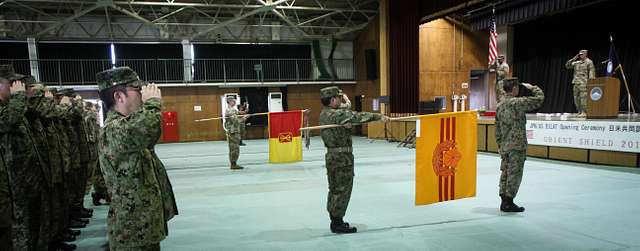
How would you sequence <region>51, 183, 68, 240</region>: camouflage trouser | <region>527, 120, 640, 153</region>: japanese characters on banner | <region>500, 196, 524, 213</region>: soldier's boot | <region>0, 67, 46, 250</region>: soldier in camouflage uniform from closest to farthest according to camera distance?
<region>0, 67, 46, 250</region>: soldier in camouflage uniform
<region>51, 183, 68, 240</region>: camouflage trouser
<region>500, 196, 524, 213</region>: soldier's boot
<region>527, 120, 640, 153</region>: japanese characters on banner

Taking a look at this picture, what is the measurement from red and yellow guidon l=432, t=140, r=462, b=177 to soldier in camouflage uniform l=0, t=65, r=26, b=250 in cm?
374

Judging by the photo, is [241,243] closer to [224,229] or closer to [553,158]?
[224,229]

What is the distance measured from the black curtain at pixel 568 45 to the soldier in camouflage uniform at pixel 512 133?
1126 centimetres

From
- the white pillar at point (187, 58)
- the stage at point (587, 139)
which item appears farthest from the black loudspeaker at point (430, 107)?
the white pillar at point (187, 58)

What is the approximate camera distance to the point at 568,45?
14.8 meters

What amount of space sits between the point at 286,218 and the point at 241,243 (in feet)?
3.20

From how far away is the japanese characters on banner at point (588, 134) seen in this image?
294 inches

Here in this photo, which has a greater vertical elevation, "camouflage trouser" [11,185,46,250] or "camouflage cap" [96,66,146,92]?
"camouflage cap" [96,66,146,92]

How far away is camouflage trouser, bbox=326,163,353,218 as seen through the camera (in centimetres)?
407

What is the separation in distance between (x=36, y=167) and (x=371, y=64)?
51.8 feet

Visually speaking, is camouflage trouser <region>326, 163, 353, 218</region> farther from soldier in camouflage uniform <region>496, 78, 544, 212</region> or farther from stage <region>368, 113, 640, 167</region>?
stage <region>368, 113, 640, 167</region>

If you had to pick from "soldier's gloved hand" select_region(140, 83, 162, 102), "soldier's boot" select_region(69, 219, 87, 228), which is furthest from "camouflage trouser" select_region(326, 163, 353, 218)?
"soldier's boot" select_region(69, 219, 87, 228)

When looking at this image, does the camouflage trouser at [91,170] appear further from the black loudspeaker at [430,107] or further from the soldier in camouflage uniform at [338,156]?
the black loudspeaker at [430,107]

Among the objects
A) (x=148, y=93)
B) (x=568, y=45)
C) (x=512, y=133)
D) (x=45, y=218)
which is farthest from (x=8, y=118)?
(x=568, y=45)
